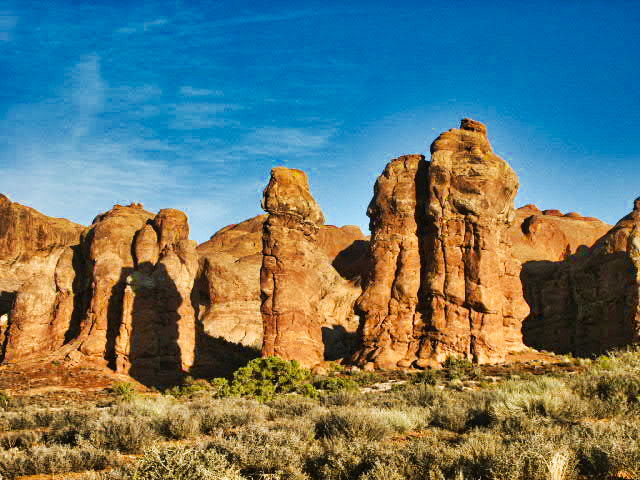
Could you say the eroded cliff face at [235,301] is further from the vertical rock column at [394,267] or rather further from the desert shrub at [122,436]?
the desert shrub at [122,436]

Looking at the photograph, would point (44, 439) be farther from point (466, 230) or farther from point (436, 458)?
point (466, 230)

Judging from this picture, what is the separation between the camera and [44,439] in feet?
42.6

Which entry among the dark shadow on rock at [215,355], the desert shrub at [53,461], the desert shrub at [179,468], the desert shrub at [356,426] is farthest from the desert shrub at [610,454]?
the dark shadow on rock at [215,355]

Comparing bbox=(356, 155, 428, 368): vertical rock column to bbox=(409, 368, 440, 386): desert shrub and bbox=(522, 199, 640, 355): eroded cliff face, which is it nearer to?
bbox=(409, 368, 440, 386): desert shrub

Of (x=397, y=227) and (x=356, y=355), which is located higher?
(x=397, y=227)

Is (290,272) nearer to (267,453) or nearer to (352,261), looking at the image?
(267,453)

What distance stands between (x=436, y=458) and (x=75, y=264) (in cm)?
4335

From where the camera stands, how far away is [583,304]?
40.1m

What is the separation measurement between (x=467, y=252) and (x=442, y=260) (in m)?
1.48

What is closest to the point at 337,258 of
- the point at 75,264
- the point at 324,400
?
the point at 75,264

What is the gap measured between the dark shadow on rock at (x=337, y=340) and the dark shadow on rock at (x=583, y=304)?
43.5ft

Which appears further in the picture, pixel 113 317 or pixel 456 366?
pixel 113 317

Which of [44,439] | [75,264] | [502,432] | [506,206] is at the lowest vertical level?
[44,439]

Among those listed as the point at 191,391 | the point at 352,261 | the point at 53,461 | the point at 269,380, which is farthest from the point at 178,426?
the point at 352,261
